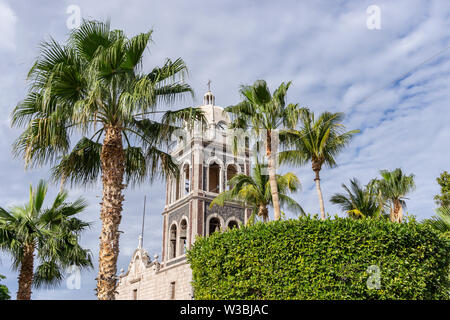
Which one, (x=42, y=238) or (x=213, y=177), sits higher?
(x=213, y=177)

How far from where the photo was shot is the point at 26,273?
1358cm

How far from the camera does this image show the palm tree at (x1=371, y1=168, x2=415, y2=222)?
22.3 m

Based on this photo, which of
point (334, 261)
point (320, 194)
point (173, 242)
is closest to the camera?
point (334, 261)

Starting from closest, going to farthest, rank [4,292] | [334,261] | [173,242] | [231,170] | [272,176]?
[334,261], [272,176], [4,292], [173,242], [231,170]

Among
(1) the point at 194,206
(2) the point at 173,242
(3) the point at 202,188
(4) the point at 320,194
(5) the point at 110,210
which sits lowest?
(5) the point at 110,210

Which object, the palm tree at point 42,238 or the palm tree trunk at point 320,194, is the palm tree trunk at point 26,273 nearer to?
the palm tree at point 42,238

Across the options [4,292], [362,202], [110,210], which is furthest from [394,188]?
[4,292]

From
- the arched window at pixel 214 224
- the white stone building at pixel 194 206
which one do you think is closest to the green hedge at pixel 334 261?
the white stone building at pixel 194 206

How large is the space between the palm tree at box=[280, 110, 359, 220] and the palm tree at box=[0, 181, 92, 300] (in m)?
7.96

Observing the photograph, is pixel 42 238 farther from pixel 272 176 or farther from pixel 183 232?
pixel 183 232

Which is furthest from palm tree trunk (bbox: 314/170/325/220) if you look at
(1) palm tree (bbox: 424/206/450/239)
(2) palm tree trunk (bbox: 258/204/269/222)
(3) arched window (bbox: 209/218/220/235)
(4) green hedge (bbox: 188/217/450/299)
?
(3) arched window (bbox: 209/218/220/235)

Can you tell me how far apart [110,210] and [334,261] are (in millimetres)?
4947

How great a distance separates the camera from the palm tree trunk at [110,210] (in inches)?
357
